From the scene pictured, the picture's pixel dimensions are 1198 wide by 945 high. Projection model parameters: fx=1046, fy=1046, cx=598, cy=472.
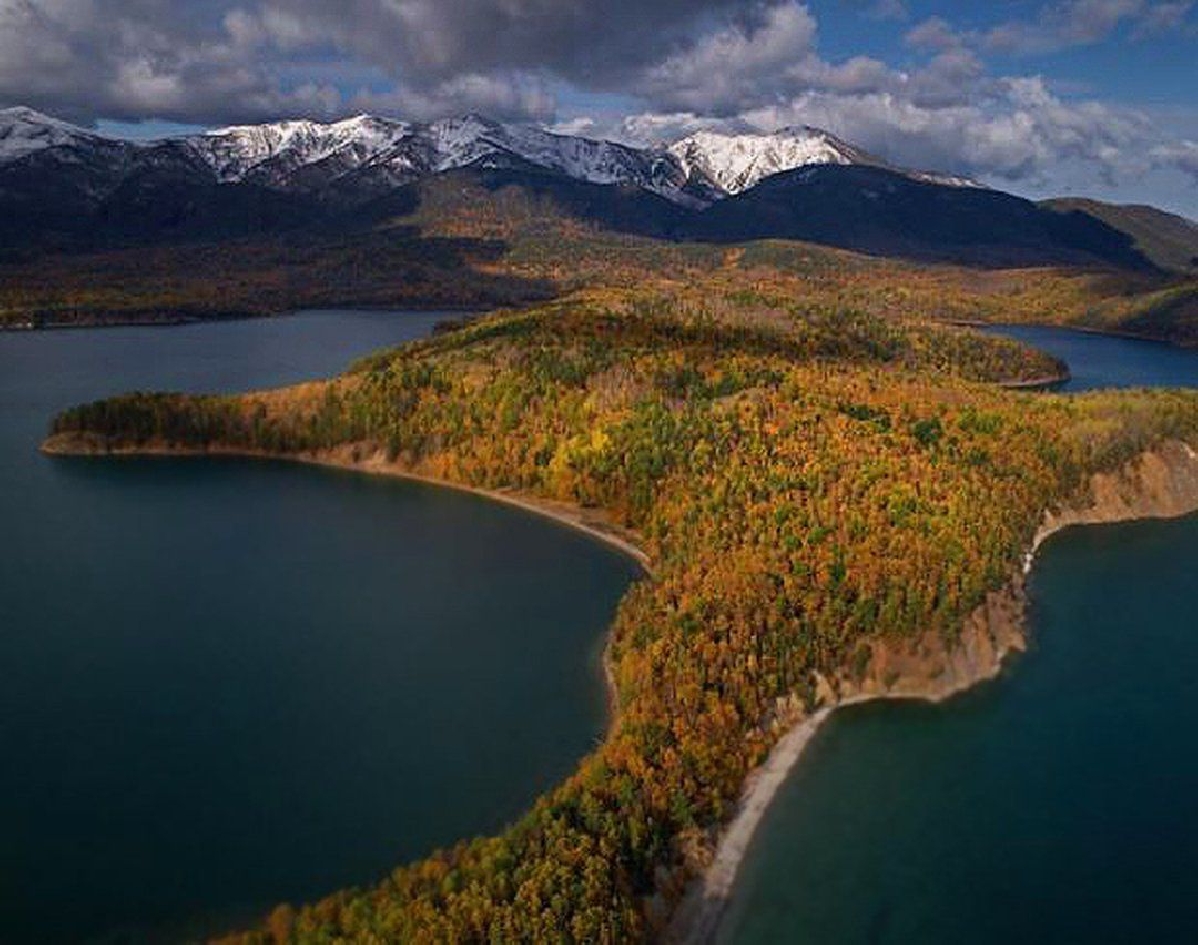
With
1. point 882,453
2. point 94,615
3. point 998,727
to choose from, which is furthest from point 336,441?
point 998,727

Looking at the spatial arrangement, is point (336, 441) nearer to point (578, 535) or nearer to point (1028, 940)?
point (578, 535)

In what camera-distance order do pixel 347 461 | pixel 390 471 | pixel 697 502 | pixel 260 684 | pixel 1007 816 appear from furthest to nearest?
pixel 347 461
pixel 390 471
pixel 697 502
pixel 260 684
pixel 1007 816

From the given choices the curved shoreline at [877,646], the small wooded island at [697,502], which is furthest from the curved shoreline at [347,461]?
the small wooded island at [697,502]

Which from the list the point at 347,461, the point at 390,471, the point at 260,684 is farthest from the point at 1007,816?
the point at 347,461

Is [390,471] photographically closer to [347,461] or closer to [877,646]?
[347,461]

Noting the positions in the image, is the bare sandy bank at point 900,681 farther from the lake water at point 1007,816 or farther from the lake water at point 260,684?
the lake water at point 260,684
